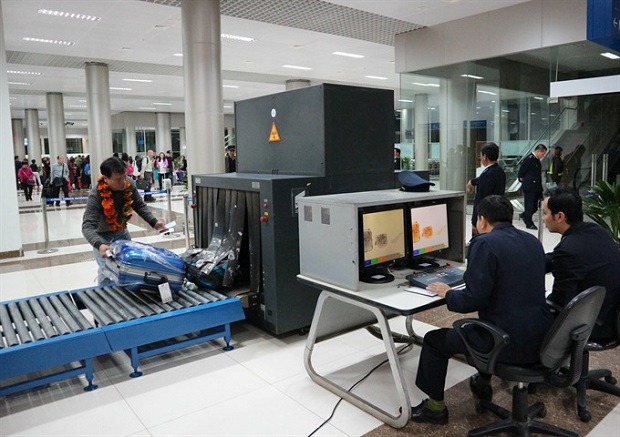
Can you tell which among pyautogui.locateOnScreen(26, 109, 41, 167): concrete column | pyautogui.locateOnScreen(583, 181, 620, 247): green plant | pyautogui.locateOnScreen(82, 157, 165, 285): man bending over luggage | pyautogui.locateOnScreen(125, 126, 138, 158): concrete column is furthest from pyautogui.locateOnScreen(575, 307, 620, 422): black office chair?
pyautogui.locateOnScreen(125, 126, 138, 158): concrete column

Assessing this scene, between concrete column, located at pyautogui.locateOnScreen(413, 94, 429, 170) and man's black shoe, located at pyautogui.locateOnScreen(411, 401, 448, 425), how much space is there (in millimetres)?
8441

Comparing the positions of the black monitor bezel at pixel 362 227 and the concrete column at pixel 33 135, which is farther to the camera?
the concrete column at pixel 33 135

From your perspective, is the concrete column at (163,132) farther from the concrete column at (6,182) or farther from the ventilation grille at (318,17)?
the concrete column at (6,182)

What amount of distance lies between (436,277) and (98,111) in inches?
496

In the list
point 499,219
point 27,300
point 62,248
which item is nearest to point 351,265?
point 499,219

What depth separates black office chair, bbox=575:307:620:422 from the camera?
8.45 feet

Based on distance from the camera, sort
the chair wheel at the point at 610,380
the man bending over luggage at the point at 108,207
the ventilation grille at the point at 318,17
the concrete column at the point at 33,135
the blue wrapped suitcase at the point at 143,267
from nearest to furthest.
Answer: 1. the chair wheel at the point at 610,380
2. the blue wrapped suitcase at the point at 143,267
3. the man bending over luggage at the point at 108,207
4. the ventilation grille at the point at 318,17
5. the concrete column at the point at 33,135

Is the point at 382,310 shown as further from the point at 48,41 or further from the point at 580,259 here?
the point at 48,41

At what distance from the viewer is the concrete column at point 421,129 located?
1016 cm

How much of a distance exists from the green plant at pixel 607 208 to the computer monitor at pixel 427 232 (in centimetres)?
274

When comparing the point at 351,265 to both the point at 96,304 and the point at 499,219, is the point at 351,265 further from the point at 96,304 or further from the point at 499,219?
the point at 96,304

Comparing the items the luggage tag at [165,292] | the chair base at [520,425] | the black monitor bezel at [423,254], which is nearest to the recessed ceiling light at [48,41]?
the luggage tag at [165,292]

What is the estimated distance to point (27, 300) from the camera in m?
3.69

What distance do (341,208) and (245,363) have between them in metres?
1.43
